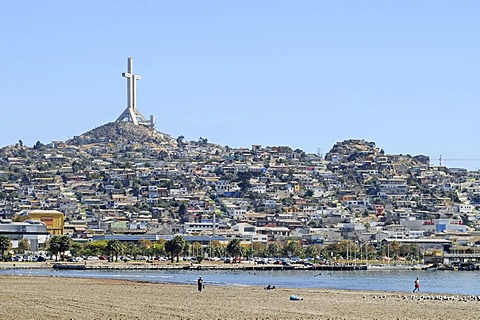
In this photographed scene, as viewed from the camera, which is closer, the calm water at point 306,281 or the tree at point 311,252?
the calm water at point 306,281

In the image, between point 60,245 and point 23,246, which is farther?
point 23,246

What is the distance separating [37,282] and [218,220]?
128513 mm

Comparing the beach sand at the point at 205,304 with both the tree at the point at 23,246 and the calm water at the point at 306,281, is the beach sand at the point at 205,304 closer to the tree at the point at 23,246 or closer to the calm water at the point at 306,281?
the calm water at the point at 306,281

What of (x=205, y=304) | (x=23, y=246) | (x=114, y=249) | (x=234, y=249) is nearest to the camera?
(x=205, y=304)

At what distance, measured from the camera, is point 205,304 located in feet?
152

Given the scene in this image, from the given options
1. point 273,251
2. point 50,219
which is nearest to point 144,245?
point 273,251

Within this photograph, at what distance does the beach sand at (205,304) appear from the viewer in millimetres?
40250

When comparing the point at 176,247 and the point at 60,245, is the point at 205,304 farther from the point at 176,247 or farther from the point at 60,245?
the point at 176,247

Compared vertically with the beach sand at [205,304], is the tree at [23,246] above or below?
above

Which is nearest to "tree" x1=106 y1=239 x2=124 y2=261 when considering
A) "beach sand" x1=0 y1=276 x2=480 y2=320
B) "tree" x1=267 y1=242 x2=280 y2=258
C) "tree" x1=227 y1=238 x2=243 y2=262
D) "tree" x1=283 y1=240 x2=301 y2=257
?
"tree" x1=227 y1=238 x2=243 y2=262

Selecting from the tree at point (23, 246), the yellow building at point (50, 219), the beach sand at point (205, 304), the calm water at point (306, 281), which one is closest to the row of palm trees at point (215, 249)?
the tree at point (23, 246)

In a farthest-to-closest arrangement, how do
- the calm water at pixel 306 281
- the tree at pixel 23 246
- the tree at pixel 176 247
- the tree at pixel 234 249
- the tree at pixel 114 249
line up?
the tree at pixel 23 246 < the tree at pixel 234 249 < the tree at pixel 114 249 < the tree at pixel 176 247 < the calm water at pixel 306 281

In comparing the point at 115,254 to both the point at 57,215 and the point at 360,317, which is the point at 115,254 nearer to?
the point at 57,215

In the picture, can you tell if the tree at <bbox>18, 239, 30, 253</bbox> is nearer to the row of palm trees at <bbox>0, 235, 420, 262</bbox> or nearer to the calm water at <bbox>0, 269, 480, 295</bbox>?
the row of palm trees at <bbox>0, 235, 420, 262</bbox>
